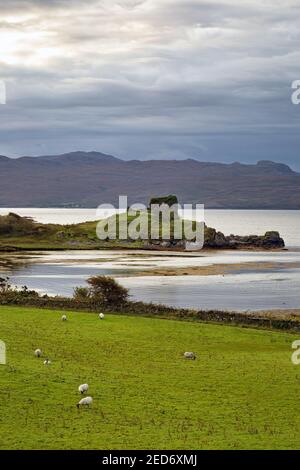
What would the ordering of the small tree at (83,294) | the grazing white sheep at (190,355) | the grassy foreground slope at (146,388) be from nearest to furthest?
the grassy foreground slope at (146,388)
the grazing white sheep at (190,355)
the small tree at (83,294)

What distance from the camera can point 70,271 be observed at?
116 m

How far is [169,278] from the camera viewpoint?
105938mm

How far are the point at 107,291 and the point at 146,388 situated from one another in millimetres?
36845

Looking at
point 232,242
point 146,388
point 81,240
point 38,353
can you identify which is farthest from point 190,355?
point 232,242

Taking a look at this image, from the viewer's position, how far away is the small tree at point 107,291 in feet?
233

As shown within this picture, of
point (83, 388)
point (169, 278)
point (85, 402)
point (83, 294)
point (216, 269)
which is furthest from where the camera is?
point (216, 269)

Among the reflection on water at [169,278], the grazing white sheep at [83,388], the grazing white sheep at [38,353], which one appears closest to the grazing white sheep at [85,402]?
the grazing white sheep at [83,388]

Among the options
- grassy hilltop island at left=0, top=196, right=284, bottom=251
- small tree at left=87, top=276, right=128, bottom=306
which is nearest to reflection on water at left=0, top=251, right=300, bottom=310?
small tree at left=87, top=276, right=128, bottom=306

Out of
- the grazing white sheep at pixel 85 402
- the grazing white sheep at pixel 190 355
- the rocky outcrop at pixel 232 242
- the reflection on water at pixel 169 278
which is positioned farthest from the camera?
the rocky outcrop at pixel 232 242

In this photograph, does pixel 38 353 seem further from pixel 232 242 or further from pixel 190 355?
pixel 232 242

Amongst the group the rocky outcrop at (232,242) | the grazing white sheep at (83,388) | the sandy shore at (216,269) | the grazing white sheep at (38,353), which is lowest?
the grazing white sheep at (83,388)

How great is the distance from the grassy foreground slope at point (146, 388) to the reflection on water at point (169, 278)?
26745 mm

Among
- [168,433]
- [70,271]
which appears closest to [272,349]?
[168,433]

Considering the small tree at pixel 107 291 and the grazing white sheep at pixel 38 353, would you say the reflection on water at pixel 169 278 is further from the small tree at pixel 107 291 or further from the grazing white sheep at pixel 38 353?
the grazing white sheep at pixel 38 353
